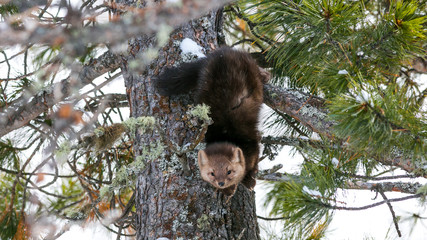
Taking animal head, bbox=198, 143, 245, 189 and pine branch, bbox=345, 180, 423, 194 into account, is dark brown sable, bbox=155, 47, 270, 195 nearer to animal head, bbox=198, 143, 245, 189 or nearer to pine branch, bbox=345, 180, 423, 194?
animal head, bbox=198, 143, 245, 189

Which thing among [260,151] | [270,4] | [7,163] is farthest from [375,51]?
[7,163]

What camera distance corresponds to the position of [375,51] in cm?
249

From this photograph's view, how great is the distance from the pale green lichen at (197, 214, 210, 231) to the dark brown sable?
251 mm

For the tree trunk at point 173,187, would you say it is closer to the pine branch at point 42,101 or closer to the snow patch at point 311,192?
the pine branch at point 42,101

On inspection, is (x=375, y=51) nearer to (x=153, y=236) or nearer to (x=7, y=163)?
(x=153, y=236)

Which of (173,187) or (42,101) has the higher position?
(42,101)

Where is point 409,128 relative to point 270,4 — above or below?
below

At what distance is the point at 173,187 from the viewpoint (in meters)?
2.71

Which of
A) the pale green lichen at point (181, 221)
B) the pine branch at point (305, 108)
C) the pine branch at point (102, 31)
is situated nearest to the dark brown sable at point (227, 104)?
the pine branch at point (305, 108)

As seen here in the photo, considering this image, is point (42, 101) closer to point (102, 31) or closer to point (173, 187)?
point (173, 187)

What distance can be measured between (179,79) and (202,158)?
534mm

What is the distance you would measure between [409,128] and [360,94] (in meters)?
0.29

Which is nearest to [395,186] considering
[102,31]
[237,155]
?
[237,155]

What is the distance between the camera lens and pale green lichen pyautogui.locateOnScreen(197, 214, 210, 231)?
260cm
